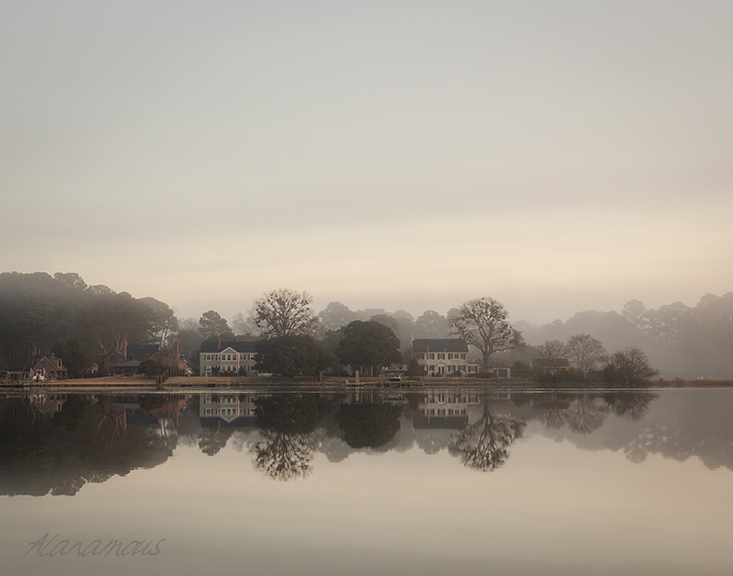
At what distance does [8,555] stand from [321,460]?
33.2 feet

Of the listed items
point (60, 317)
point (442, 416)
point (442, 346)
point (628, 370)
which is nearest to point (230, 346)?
point (60, 317)

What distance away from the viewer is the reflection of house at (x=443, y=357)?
103 meters

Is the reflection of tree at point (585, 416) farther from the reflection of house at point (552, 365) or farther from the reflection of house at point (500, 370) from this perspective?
the reflection of house at point (500, 370)

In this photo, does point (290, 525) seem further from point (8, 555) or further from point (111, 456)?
point (111, 456)

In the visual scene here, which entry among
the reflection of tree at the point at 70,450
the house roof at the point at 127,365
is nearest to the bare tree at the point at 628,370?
the reflection of tree at the point at 70,450

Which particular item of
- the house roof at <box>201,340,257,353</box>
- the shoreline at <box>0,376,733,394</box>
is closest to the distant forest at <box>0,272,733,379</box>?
the house roof at <box>201,340,257,353</box>

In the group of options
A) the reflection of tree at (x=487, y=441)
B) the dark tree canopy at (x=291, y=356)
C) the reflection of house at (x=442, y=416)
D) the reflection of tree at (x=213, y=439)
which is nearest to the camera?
the reflection of tree at (x=487, y=441)

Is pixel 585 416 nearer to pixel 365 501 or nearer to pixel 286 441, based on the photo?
pixel 286 441

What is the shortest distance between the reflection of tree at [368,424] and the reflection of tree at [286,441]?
136cm

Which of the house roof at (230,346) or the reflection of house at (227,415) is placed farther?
the house roof at (230,346)

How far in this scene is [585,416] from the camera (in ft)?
113

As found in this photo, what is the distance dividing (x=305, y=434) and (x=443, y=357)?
80.3 metres

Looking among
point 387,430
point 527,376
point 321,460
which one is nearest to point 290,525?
point 321,460
